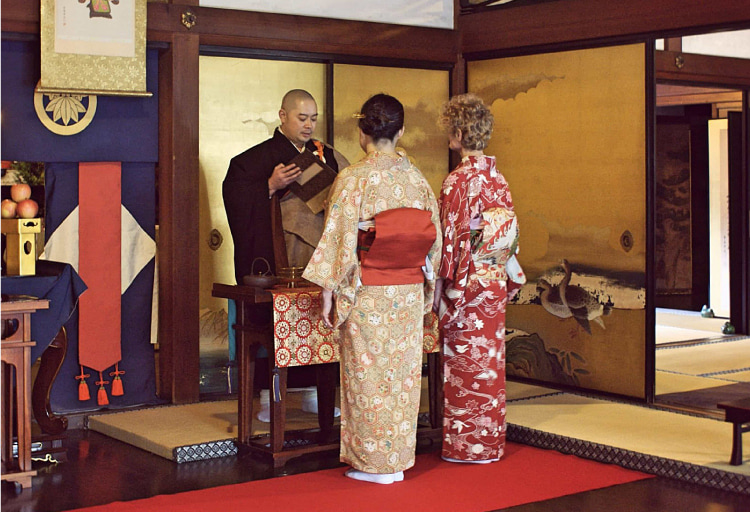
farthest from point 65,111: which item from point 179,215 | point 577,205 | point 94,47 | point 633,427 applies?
point 633,427

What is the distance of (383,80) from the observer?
6.29 metres

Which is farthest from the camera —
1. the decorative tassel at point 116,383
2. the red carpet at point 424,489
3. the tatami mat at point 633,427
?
the decorative tassel at point 116,383

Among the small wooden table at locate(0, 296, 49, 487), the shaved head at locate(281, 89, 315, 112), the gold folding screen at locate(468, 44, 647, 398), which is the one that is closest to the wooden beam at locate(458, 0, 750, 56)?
the gold folding screen at locate(468, 44, 647, 398)

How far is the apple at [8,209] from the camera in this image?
437 cm

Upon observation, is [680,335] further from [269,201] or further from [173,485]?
[173,485]

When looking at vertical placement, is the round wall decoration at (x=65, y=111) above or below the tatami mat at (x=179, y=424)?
above

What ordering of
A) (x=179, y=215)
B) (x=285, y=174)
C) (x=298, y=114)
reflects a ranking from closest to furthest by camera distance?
(x=285, y=174) < (x=298, y=114) < (x=179, y=215)

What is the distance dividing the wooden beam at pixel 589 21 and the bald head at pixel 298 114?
177cm

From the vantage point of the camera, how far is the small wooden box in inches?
170

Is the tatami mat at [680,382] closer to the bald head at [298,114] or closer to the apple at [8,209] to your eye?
the bald head at [298,114]

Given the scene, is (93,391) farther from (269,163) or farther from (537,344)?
(537,344)

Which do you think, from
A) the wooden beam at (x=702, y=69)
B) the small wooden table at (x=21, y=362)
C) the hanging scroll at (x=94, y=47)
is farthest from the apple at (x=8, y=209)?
the wooden beam at (x=702, y=69)

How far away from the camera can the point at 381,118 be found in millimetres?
3988

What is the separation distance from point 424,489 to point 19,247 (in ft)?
7.18
